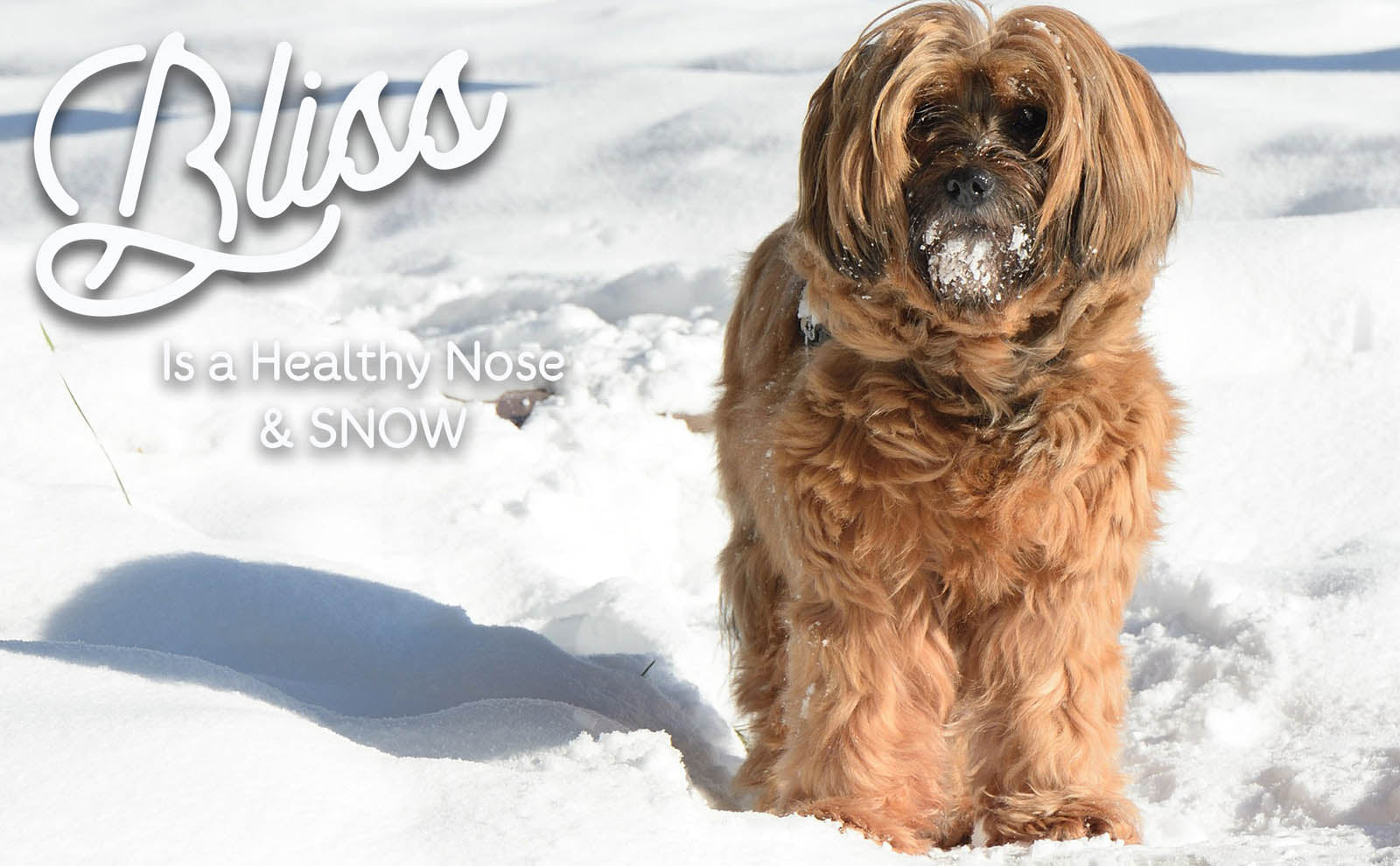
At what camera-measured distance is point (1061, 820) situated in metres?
2.59

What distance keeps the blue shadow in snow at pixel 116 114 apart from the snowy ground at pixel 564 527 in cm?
10

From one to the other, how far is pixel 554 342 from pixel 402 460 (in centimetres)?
104

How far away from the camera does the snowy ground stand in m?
2.04

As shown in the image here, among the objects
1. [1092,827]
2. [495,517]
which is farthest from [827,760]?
[495,517]

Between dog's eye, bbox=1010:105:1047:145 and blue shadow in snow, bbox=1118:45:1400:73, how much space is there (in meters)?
6.41

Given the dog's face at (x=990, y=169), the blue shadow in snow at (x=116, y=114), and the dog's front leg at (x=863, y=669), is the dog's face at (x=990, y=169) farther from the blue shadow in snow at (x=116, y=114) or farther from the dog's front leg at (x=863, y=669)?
the blue shadow in snow at (x=116, y=114)

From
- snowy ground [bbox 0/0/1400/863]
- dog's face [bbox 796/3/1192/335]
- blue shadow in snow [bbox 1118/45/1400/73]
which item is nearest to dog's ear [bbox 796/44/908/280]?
dog's face [bbox 796/3/1192/335]

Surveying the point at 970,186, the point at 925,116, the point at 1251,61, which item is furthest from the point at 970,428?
the point at 1251,61

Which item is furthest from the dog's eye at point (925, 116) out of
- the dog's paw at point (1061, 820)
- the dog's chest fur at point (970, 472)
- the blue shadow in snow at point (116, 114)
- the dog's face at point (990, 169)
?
the blue shadow in snow at point (116, 114)

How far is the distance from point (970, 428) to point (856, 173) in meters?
0.48

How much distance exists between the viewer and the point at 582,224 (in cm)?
716

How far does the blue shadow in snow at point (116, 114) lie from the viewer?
28.3ft

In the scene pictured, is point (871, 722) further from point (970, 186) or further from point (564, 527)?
point (564, 527)

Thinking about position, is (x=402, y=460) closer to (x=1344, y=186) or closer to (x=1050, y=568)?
(x=1050, y=568)
